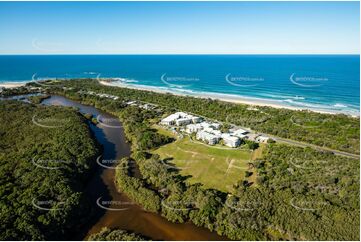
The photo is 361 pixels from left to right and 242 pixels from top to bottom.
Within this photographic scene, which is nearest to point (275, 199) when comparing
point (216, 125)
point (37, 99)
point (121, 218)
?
point (121, 218)

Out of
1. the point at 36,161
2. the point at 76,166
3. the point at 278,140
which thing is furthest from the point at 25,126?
the point at 278,140

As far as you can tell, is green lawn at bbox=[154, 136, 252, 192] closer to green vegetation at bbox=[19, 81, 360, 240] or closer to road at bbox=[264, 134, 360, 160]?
green vegetation at bbox=[19, 81, 360, 240]

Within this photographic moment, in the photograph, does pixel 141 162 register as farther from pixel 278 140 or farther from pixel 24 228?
pixel 278 140

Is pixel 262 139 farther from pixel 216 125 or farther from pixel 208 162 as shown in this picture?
pixel 208 162

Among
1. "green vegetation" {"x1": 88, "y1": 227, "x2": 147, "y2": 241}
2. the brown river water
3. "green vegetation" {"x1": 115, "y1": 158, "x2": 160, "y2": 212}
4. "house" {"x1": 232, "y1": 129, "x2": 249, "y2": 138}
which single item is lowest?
the brown river water

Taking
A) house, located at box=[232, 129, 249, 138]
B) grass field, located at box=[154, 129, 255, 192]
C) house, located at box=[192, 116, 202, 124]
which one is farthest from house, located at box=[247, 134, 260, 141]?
house, located at box=[192, 116, 202, 124]

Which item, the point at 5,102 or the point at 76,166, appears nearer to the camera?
the point at 76,166

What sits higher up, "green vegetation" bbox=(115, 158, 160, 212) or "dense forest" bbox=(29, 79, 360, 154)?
"dense forest" bbox=(29, 79, 360, 154)
